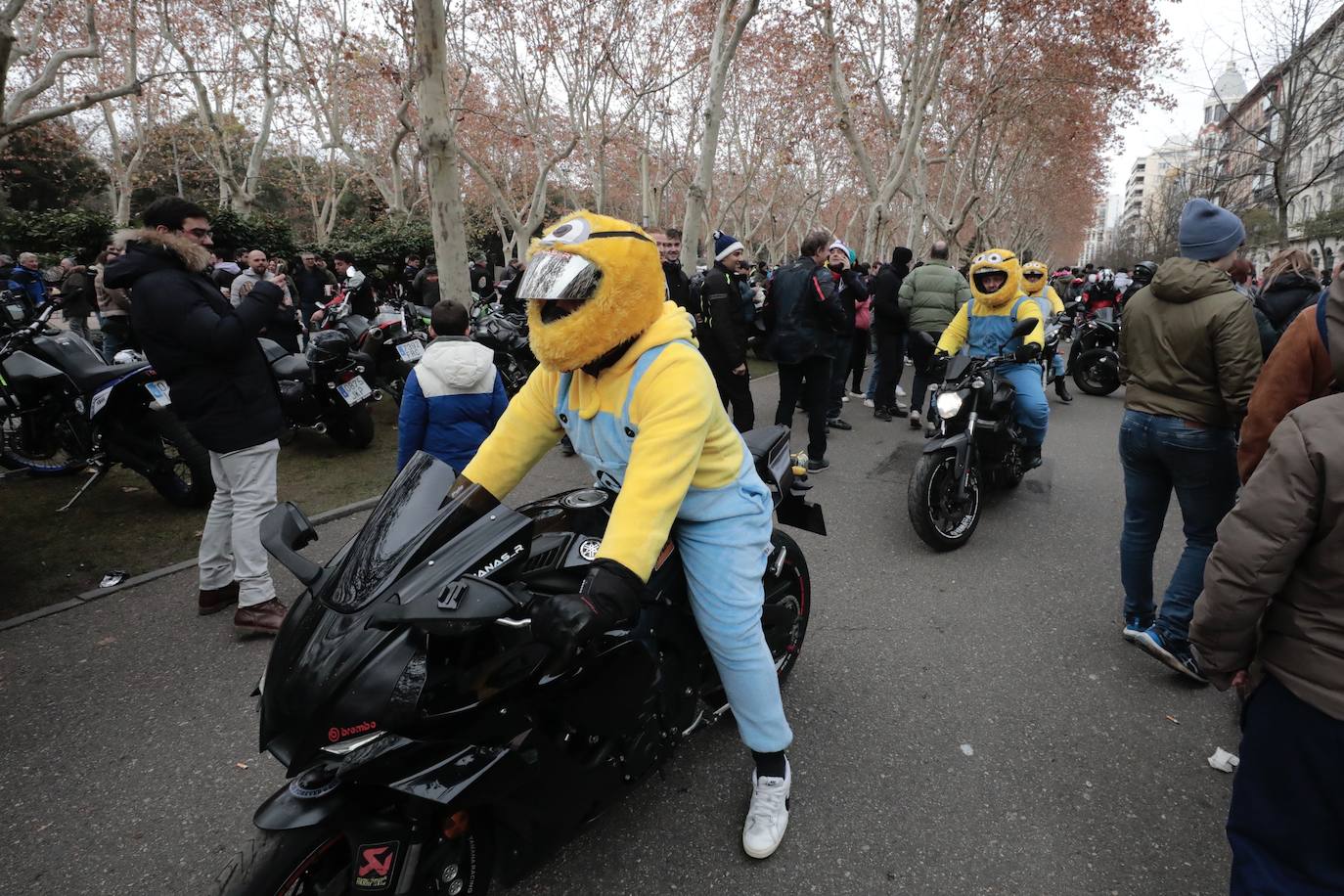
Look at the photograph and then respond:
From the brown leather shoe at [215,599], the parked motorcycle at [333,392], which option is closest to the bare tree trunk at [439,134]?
the parked motorcycle at [333,392]

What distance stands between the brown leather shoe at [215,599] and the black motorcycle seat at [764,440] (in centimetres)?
293

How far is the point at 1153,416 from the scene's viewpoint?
3215mm

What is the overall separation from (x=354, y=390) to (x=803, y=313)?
13.6 ft

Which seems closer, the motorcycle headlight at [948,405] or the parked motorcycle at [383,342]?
the motorcycle headlight at [948,405]

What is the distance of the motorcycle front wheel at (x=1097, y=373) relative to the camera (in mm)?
10281

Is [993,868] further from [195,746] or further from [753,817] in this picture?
[195,746]

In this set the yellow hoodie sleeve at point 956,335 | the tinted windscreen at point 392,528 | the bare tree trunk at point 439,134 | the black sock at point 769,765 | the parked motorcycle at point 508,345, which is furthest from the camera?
the parked motorcycle at point 508,345

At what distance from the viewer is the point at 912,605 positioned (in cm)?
393

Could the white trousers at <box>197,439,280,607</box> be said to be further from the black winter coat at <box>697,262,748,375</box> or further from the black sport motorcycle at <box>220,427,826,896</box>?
the black winter coat at <box>697,262,748,375</box>

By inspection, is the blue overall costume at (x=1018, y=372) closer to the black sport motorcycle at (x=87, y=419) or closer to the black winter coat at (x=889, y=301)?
the black winter coat at (x=889, y=301)

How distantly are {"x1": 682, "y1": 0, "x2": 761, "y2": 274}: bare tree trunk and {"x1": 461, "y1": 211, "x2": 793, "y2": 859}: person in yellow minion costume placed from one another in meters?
8.88

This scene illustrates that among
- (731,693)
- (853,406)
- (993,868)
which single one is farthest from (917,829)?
(853,406)

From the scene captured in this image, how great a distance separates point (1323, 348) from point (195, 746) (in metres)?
4.11

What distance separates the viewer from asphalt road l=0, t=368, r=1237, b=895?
2.26 m
